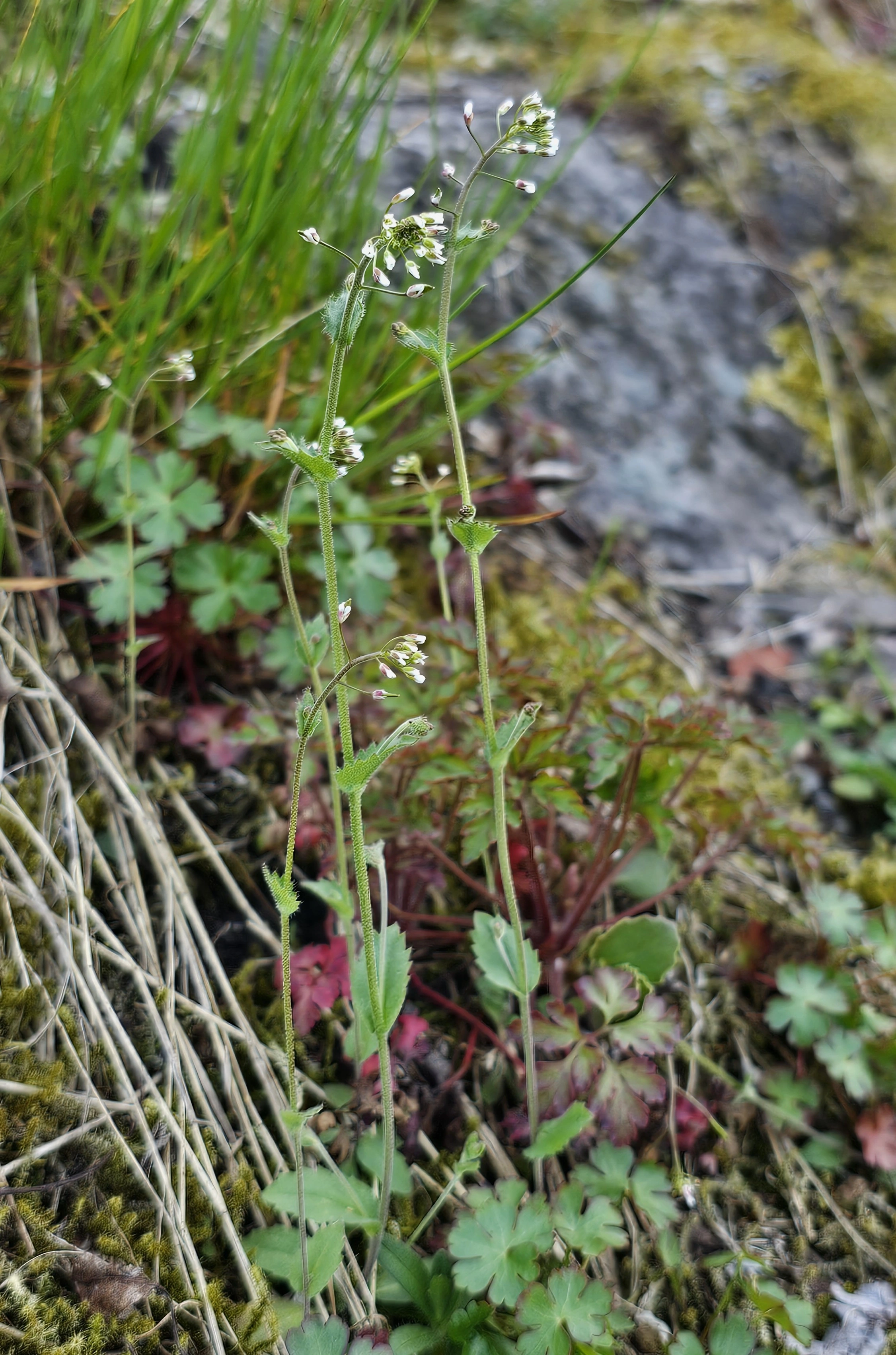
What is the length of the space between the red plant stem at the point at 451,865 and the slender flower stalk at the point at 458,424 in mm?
233

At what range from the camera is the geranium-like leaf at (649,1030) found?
57.5 inches

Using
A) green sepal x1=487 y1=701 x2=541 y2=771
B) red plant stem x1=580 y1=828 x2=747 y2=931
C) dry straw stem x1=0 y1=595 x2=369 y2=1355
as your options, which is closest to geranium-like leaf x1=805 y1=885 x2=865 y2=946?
red plant stem x1=580 y1=828 x2=747 y2=931

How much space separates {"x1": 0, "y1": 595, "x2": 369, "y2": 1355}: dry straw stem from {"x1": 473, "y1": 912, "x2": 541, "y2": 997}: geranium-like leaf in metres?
0.36

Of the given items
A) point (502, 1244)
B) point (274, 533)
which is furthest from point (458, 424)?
point (502, 1244)

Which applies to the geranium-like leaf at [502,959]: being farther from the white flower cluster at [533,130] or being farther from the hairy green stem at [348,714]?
the white flower cluster at [533,130]

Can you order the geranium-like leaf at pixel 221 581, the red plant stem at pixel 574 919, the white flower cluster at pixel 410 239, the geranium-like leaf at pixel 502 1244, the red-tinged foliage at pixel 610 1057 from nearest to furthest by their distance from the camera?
the white flower cluster at pixel 410 239, the geranium-like leaf at pixel 502 1244, the red-tinged foliage at pixel 610 1057, the red plant stem at pixel 574 919, the geranium-like leaf at pixel 221 581

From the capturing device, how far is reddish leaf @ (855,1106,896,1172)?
1708 mm

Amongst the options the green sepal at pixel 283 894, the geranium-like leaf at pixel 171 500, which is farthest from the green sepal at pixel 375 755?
the geranium-like leaf at pixel 171 500

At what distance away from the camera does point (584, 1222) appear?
1359mm

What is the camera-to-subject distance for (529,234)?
3.08 metres

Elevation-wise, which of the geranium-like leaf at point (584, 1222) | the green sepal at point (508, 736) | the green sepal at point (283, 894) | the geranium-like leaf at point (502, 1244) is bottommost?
the geranium-like leaf at point (584, 1222)

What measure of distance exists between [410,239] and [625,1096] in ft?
4.40

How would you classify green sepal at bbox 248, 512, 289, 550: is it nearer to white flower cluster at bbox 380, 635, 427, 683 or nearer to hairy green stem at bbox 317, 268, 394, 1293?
hairy green stem at bbox 317, 268, 394, 1293

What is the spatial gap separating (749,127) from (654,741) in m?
3.06
